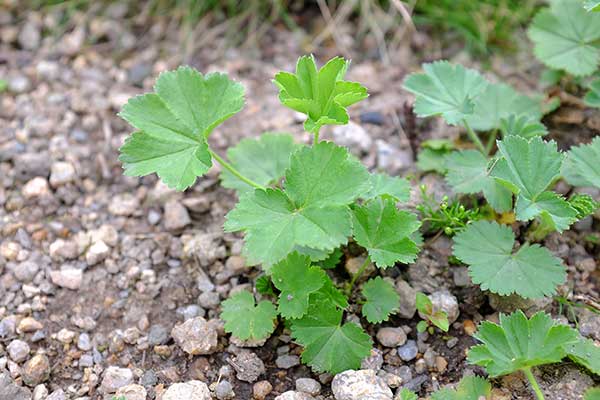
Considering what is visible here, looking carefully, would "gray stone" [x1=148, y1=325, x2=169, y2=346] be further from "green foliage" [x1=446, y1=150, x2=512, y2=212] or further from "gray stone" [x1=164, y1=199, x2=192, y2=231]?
"green foliage" [x1=446, y1=150, x2=512, y2=212]

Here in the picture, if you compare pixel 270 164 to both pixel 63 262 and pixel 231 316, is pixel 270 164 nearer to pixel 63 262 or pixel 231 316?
pixel 231 316

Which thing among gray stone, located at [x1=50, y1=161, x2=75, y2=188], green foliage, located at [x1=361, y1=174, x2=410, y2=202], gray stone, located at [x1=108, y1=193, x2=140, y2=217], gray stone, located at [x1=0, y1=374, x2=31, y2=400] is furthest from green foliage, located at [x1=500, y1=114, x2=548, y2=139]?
gray stone, located at [x1=0, y1=374, x2=31, y2=400]

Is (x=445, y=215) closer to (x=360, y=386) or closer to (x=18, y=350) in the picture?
(x=360, y=386)

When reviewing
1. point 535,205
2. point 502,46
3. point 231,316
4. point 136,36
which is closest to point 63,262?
point 231,316

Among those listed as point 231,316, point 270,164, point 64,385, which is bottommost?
point 64,385

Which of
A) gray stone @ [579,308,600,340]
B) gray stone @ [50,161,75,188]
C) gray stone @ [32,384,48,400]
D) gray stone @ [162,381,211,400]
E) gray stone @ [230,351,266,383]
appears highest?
gray stone @ [50,161,75,188]

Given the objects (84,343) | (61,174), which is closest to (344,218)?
(84,343)
